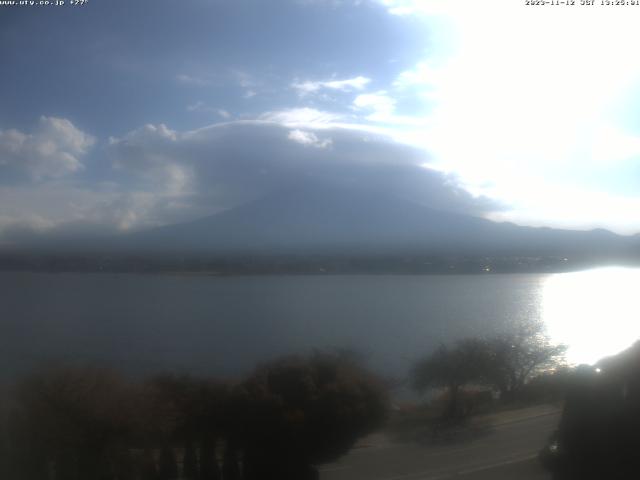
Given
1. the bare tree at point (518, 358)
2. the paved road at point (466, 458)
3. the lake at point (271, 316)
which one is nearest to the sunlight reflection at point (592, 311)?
the lake at point (271, 316)

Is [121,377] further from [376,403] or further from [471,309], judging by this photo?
[471,309]

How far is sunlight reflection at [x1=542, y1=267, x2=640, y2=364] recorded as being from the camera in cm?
560

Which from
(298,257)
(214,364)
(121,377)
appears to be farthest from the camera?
(298,257)

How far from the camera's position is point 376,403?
4781 mm

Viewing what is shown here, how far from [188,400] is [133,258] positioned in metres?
2.11

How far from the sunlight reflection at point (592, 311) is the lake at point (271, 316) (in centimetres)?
2

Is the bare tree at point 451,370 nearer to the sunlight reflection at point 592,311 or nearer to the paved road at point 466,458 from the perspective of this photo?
the paved road at point 466,458

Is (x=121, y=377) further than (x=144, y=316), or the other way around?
(x=144, y=316)

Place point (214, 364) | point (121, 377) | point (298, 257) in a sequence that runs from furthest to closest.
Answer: point (298, 257)
point (214, 364)
point (121, 377)

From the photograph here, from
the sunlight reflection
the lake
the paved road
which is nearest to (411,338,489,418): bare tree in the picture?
the lake

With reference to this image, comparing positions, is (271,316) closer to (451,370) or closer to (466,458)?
(451,370)

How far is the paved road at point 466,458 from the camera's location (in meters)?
4.50

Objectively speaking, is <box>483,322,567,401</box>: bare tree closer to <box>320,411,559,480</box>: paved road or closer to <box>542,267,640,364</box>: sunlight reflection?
<box>542,267,640,364</box>: sunlight reflection

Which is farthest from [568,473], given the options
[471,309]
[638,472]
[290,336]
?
[290,336]
